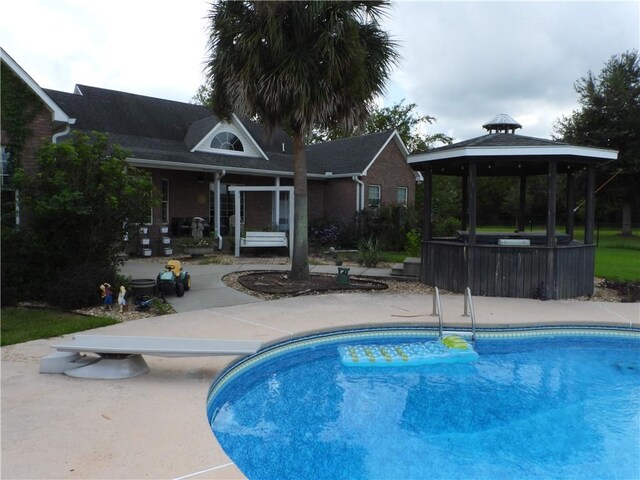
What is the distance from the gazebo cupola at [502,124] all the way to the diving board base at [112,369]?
32.9 feet

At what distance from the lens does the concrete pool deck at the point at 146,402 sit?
122 inches

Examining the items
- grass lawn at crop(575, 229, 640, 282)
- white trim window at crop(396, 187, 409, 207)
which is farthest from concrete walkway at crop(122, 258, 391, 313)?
white trim window at crop(396, 187, 409, 207)

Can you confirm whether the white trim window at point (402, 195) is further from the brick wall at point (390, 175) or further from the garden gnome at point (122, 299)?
the garden gnome at point (122, 299)

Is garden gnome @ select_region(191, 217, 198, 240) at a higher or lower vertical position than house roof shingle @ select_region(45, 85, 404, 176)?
lower

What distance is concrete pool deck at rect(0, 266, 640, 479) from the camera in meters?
3.09

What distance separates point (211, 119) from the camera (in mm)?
19031

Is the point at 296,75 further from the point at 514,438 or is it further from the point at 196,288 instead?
the point at 514,438

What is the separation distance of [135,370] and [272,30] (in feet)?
22.1

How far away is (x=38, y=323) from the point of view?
6926mm

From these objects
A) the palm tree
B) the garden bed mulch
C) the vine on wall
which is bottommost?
the garden bed mulch

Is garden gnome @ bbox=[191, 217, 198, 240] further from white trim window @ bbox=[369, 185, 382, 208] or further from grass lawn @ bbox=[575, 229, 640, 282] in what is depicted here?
grass lawn @ bbox=[575, 229, 640, 282]

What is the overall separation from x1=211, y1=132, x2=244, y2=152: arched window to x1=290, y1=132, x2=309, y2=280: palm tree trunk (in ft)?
29.9

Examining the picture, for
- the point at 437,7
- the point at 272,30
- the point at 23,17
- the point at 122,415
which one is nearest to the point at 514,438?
the point at 122,415

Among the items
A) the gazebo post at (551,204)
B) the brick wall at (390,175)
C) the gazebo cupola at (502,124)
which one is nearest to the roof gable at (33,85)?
the gazebo cupola at (502,124)
